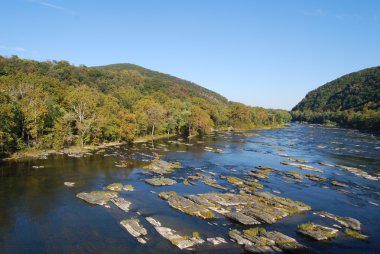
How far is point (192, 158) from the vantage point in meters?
70.9

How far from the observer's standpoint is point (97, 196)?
39844 millimetres

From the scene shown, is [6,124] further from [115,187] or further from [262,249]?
[262,249]

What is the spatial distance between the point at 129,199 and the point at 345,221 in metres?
25.2

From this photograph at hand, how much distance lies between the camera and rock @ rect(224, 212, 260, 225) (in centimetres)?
3275

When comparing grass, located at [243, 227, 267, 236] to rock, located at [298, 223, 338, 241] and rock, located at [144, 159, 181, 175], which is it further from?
rock, located at [144, 159, 181, 175]

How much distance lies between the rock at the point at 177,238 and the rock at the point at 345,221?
16.2 meters

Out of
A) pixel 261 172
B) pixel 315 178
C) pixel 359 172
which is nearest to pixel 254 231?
pixel 261 172

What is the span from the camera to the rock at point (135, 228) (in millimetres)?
28891

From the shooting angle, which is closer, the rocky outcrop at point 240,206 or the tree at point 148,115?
the rocky outcrop at point 240,206

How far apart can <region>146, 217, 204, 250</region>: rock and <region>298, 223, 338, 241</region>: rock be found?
34.4 feet

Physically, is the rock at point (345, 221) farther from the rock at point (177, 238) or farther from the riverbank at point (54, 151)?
the riverbank at point (54, 151)

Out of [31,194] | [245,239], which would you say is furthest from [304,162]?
[31,194]

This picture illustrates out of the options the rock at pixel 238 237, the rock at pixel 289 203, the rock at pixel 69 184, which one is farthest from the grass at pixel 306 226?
the rock at pixel 69 184

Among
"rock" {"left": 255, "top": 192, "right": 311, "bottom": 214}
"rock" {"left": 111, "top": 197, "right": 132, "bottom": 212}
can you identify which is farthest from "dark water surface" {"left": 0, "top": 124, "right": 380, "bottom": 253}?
"rock" {"left": 255, "top": 192, "right": 311, "bottom": 214}
